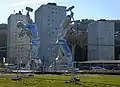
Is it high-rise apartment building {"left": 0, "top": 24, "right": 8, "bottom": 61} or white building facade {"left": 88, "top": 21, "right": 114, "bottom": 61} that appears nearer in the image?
white building facade {"left": 88, "top": 21, "right": 114, "bottom": 61}

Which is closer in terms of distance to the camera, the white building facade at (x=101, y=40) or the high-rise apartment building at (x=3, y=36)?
the white building facade at (x=101, y=40)

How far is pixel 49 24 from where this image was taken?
125000 millimetres

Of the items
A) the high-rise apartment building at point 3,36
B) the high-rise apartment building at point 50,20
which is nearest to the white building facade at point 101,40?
the high-rise apartment building at point 50,20

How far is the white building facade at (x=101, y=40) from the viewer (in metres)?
125

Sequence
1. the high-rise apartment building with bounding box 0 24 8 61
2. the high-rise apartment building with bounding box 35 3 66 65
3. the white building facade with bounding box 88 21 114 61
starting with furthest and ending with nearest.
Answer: the high-rise apartment building with bounding box 0 24 8 61, the white building facade with bounding box 88 21 114 61, the high-rise apartment building with bounding box 35 3 66 65

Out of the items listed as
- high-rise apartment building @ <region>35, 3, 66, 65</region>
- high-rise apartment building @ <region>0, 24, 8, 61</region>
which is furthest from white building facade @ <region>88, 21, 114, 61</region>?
high-rise apartment building @ <region>0, 24, 8, 61</region>

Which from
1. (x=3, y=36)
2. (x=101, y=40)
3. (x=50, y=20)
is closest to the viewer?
(x=50, y=20)

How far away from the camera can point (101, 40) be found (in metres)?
130

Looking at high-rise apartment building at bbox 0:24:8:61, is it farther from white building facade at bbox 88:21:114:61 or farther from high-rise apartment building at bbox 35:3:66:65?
white building facade at bbox 88:21:114:61

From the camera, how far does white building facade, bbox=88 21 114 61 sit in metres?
125

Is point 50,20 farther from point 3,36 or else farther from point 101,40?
point 3,36

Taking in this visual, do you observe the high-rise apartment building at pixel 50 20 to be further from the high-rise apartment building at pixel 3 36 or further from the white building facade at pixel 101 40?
the high-rise apartment building at pixel 3 36

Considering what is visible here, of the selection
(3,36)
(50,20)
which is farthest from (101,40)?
(3,36)

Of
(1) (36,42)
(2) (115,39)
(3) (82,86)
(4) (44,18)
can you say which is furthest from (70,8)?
(2) (115,39)
